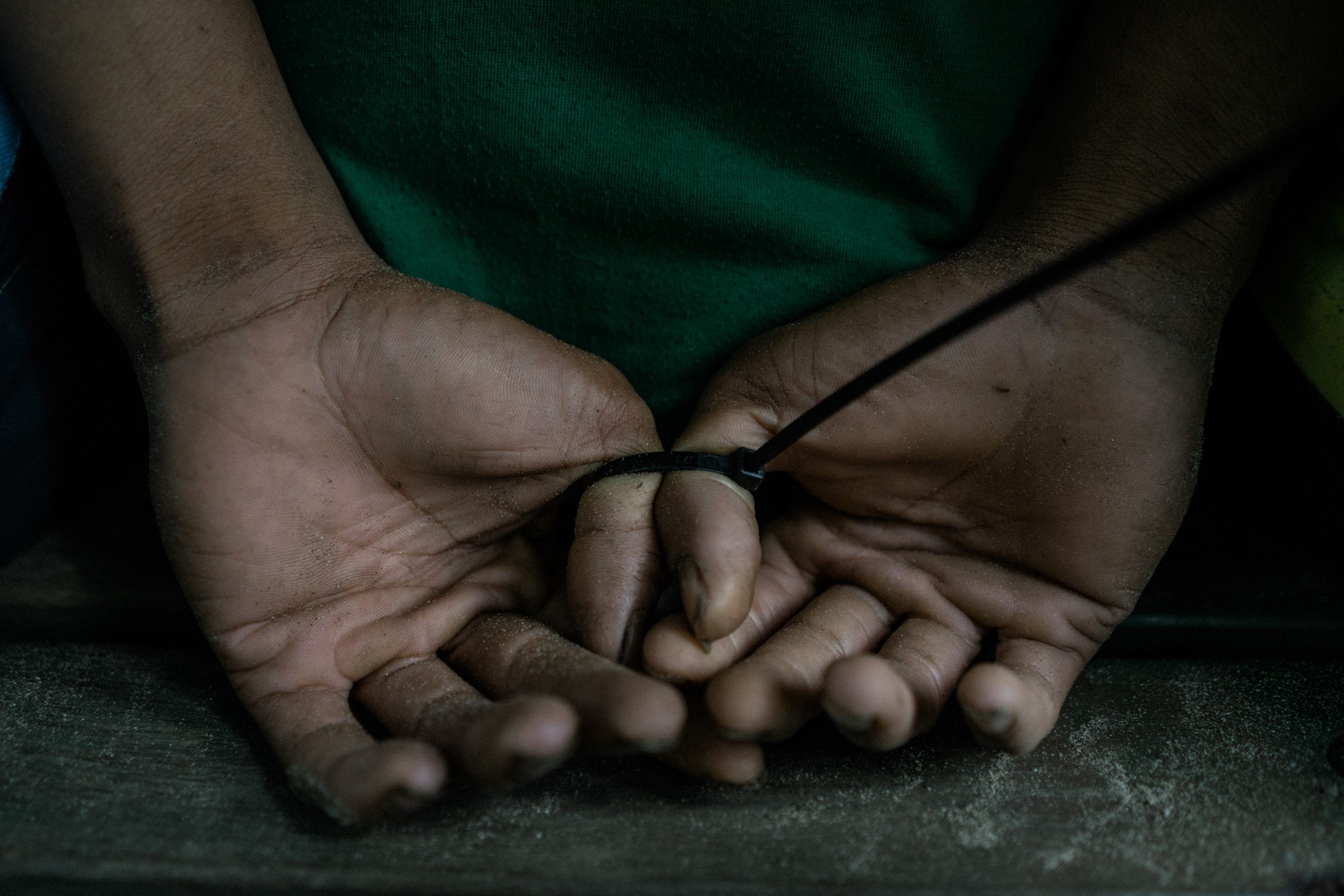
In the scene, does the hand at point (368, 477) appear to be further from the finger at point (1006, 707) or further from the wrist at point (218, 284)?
the finger at point (1006, 707)

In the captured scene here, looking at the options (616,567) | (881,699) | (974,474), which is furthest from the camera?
(974,474)

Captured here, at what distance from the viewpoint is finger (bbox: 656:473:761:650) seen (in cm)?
60

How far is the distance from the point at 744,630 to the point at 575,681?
0.17 meters

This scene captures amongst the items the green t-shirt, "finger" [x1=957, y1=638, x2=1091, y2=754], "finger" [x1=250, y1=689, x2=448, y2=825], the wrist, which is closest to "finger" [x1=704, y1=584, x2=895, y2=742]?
"finger" [x1=957, y1=638, x2=1091, y2=754]

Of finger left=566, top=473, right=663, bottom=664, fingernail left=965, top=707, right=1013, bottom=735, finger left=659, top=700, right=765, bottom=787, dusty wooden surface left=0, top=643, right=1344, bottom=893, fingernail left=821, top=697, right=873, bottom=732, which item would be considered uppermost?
finger left=566, top=473, right=663, bottom=664

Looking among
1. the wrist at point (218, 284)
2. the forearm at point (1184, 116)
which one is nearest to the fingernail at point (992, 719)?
the forearm at point (1184, 116)

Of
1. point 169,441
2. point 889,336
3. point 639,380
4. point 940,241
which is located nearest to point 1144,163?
point 940,241

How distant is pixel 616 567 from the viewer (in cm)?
67

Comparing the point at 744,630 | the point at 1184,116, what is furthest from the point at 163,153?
the point at 1184,116

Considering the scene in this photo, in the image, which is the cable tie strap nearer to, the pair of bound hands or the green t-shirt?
the pair of bound hands

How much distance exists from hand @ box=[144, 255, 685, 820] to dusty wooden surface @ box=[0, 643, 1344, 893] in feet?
0.28

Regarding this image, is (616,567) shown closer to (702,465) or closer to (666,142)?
(702,465)

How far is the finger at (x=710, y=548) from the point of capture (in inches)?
23.8

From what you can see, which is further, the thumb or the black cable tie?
the thumb
